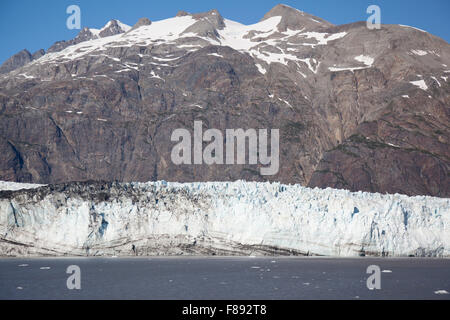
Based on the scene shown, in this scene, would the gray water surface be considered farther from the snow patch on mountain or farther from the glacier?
the snow patch on mountain

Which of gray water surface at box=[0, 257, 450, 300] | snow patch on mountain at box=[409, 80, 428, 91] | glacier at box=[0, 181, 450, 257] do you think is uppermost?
snow patch on mountain at box=[409, 80, 428, 91]

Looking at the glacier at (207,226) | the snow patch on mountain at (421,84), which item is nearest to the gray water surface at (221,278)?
the glacier at (207,226)

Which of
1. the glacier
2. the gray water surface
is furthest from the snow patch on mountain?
the glacier

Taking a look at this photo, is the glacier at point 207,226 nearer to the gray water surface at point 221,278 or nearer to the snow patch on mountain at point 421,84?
the gray water surface at point 221,278

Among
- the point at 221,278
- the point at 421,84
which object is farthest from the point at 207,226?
the point at 421,84
